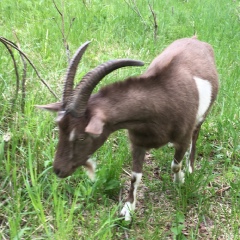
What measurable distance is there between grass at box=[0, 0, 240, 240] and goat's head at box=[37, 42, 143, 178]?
0.27 m

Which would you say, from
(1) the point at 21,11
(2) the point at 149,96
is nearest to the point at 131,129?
(2) the point at 149,96

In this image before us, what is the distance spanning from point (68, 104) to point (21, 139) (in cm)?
104

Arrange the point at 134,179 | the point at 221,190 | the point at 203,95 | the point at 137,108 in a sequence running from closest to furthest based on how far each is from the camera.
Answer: the point at 137,108
the point at 134,179
the point at 203,95
the point at 221,190

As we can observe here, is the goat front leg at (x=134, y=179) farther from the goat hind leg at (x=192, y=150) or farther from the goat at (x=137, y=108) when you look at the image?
the goat hind leg at (x=192, y=150)

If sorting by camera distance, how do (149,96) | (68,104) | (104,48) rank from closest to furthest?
(68,104) → (149,96) → (104,48)

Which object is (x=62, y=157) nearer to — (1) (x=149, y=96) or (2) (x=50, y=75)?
(1) (x=149, y=96)

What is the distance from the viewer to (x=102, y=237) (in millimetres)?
2607

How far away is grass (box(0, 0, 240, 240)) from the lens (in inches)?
109

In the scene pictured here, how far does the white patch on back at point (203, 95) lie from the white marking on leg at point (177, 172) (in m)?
0.44

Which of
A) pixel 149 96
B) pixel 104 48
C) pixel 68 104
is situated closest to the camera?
pixel 68 104

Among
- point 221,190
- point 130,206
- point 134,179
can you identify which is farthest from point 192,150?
point 130,206

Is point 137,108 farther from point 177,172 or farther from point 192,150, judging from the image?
point 192,150

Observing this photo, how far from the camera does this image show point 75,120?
2475mm

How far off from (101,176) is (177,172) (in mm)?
728
